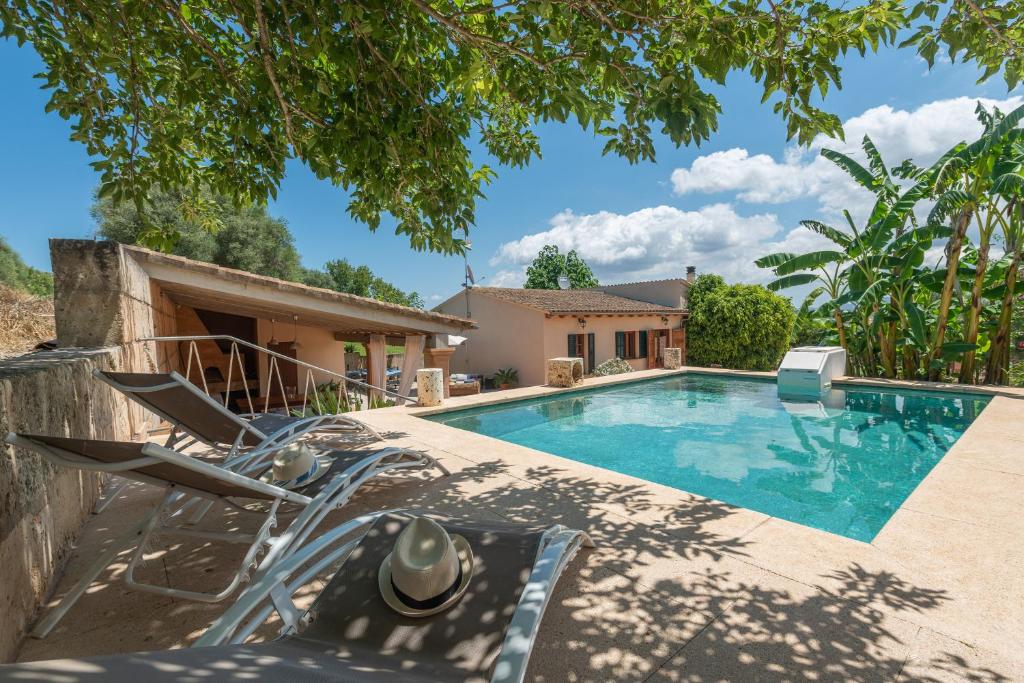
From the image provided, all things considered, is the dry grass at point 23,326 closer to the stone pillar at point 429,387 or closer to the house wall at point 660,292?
the stone pillar at point 429,387

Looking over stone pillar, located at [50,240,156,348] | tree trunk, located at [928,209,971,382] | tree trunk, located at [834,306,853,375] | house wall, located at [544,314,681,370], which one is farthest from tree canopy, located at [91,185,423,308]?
tree trunk, located at [928,209,971,382]

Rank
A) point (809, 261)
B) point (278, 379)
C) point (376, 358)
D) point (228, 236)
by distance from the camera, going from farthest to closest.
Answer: point (228, 236) → point (809, 261) → point (278, 379) → point (376, 358)

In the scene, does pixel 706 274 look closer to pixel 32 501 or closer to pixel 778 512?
pixel 778 512

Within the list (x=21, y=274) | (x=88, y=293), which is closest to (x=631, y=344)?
(x=88, y=293)

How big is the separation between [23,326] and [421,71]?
1114 cm

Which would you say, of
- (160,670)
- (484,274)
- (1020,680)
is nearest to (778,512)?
(1020,680)

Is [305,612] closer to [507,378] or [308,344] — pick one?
[308,344]

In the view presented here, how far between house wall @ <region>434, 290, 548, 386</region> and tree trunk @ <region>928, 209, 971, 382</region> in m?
12.0

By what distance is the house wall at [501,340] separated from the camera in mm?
19531

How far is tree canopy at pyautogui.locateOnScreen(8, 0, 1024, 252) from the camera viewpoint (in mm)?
3256

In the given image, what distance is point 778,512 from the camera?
5.43 meters

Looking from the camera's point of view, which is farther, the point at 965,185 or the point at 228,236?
the point at 228,236

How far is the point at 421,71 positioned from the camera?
4336 mm

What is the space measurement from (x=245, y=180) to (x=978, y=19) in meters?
6.91
